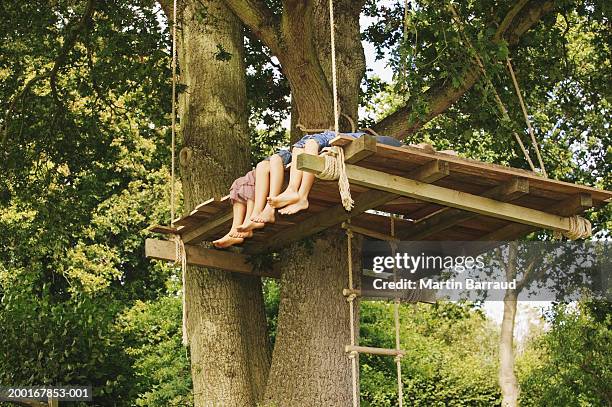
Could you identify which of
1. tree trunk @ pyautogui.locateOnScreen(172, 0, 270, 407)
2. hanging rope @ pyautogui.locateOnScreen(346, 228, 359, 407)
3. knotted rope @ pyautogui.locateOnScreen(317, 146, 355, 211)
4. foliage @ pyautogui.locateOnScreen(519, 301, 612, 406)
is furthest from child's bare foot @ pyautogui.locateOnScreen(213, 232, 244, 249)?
foliage @ pyautogui.locateOnScreen(519, 301, 612, 406)

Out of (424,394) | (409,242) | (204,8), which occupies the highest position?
(204,8)

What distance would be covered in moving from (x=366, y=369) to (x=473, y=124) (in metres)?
4.96

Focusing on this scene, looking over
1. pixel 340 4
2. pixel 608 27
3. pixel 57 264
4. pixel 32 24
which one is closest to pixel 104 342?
pixel 32 24

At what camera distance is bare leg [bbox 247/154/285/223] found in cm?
535

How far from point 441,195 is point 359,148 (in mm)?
784

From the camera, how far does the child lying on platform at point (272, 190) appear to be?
5.10 m

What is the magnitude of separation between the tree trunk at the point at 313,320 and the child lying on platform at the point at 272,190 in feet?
2.55

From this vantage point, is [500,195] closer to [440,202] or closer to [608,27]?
[440,202]

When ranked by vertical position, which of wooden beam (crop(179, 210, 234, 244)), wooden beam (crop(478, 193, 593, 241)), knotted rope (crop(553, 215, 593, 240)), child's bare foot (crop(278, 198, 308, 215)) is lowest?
knotted rope (crop(553, 215, 593, 240))

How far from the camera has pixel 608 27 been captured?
890 cm

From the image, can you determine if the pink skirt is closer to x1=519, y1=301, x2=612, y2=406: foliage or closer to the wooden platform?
the wooden platform

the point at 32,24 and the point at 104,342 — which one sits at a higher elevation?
the point at 32,24

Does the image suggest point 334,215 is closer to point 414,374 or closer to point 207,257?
point 207,257

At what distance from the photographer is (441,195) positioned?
5.21 meters
